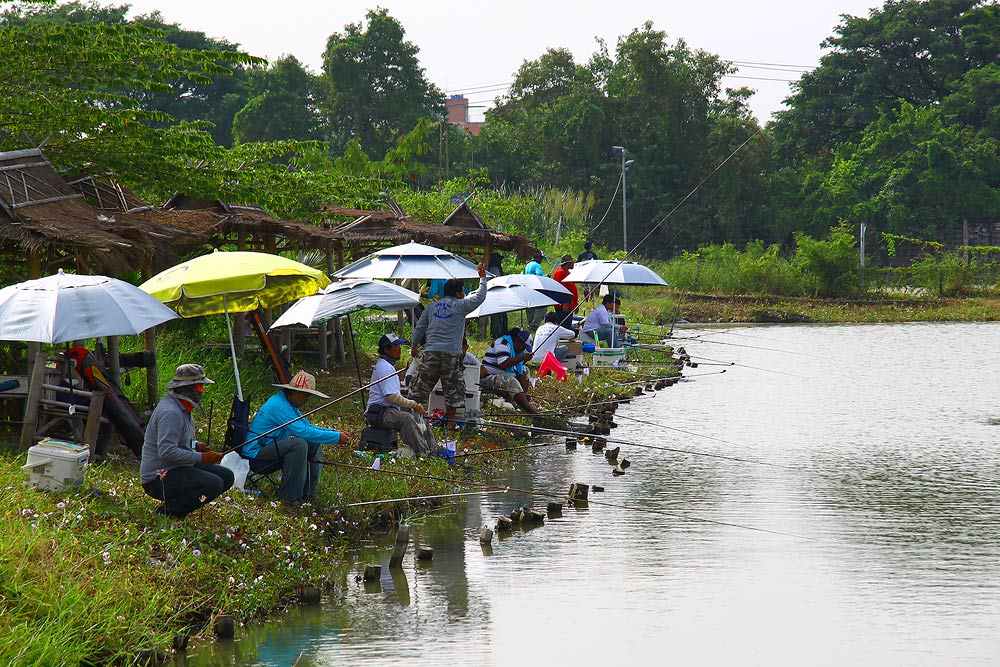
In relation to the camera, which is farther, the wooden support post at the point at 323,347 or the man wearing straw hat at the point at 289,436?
the wooden support post at the point at 323,347

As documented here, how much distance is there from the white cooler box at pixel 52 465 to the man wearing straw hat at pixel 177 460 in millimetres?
489

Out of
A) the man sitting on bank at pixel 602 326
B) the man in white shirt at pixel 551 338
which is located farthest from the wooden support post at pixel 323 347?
the man sitting on bank at pixel 602 326

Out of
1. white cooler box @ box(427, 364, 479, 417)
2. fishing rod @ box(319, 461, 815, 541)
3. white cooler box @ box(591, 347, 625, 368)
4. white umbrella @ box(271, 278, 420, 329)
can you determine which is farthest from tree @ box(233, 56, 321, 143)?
fishing rod @ box(319, 461, 815, 541)

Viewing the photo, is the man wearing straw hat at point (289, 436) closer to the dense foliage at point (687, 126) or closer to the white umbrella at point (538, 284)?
the white umbrella at point (538, 284)

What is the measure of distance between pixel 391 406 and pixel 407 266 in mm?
3885

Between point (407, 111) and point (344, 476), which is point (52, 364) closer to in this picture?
point (344, 476)

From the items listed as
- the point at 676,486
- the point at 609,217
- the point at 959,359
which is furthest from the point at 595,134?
the point at 676,486

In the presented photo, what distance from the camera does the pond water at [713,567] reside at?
7.23 meters

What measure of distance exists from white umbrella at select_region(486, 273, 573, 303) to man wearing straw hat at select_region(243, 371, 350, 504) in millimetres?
7495

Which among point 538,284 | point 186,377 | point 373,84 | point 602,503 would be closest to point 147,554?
point 186,377

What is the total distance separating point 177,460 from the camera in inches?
310

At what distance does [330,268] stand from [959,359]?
14343mm

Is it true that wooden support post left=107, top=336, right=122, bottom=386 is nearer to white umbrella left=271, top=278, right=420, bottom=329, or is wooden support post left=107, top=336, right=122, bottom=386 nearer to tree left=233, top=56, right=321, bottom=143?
white umbrella left=271, top=278, right=420, bottom=329

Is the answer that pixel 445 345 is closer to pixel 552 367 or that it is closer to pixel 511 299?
pixel 511 299
